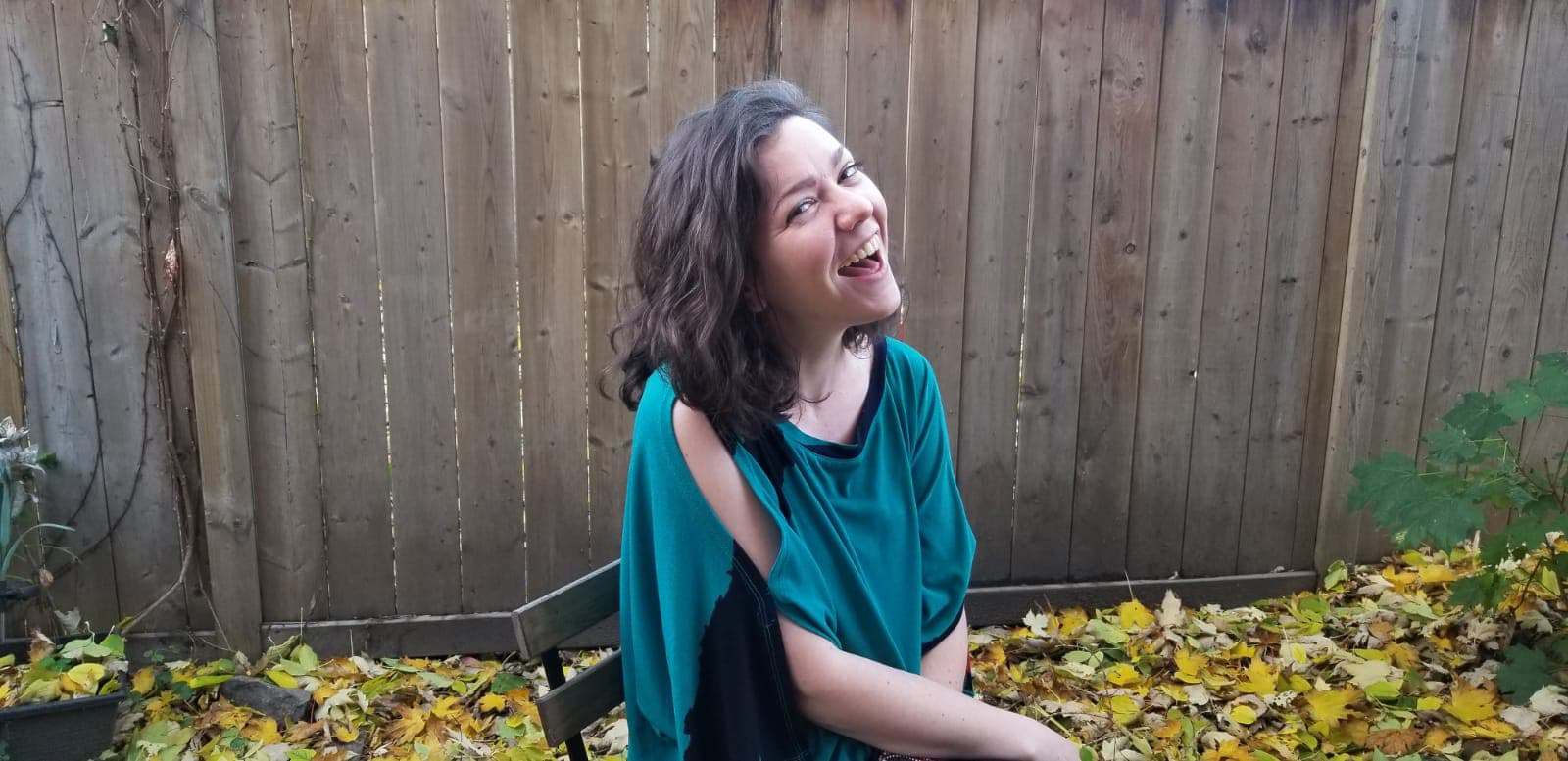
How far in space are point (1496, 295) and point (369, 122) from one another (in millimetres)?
3558

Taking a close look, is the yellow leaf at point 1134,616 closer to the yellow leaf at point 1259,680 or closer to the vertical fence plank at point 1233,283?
the vertical fence plank at point 1233,283

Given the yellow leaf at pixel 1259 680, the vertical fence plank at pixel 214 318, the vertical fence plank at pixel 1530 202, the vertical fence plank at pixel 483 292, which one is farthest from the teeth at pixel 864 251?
the vertical fence plank at pixel 1530 202

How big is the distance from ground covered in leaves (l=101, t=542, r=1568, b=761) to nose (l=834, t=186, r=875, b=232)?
1810 millimetres

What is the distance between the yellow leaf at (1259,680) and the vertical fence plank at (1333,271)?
2.51ft

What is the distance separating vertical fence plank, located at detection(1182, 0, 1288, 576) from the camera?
3041 mm

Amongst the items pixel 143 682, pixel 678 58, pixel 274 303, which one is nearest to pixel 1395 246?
pixel 678 58

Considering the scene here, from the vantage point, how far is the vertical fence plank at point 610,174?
2.81m

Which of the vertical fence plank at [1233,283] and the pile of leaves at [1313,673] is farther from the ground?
the vertical fence plank at [1233,283]

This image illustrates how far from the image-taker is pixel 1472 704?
246 cm

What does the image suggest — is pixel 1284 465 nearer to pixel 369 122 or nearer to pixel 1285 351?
pixel 1285 351

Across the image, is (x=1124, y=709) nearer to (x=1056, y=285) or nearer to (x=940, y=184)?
(x=1056, y=285)

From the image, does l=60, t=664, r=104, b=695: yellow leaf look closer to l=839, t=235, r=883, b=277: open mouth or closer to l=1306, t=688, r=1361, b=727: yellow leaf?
l=839, t=235, r=883, b=277: open mouth

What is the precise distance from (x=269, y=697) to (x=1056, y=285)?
102 inches

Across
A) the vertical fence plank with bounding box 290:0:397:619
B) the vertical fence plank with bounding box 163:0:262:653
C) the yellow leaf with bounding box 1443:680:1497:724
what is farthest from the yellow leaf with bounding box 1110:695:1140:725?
the vertical fence plank with bounding box 163:0:262:653
